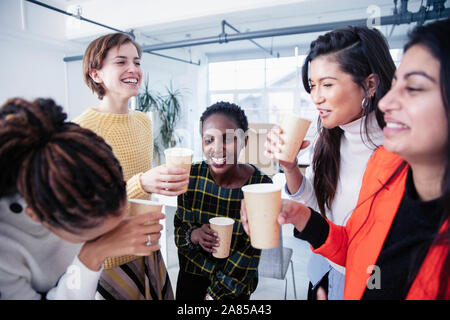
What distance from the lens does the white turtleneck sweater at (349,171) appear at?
1021 millimetres

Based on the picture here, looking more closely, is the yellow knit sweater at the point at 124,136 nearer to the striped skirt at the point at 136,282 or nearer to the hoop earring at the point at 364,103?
the striped skirt at the point at 136,282

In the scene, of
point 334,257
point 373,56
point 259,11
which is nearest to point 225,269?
point 334,257

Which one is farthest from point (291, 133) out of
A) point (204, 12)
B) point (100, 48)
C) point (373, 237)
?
point (204, 12)

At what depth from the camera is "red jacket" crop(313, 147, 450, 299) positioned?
1.95 feet

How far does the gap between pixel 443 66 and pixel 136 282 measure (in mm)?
850

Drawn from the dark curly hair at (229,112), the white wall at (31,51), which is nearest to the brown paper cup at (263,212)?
the dark curly hair at (229,112)

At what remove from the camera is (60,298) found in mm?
548

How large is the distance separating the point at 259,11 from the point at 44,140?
13.6 ft

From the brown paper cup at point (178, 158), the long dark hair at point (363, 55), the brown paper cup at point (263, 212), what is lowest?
the brown paper cup at point (263, 212)

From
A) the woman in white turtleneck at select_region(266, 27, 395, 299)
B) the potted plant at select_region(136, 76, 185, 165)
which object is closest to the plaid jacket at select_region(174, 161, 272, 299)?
the woman in white turtleneck at select_region(266, 27, 395, 299)

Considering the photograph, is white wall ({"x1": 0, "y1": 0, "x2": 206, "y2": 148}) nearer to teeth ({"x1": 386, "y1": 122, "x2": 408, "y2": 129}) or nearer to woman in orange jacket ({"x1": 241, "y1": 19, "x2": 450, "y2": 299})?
woman in orange jacket ({"x1": 241, "y1": 19, "x2": 450, "y2": 299})

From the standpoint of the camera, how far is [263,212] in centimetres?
72

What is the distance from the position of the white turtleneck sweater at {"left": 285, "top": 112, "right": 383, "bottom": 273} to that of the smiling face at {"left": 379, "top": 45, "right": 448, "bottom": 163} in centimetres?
40
